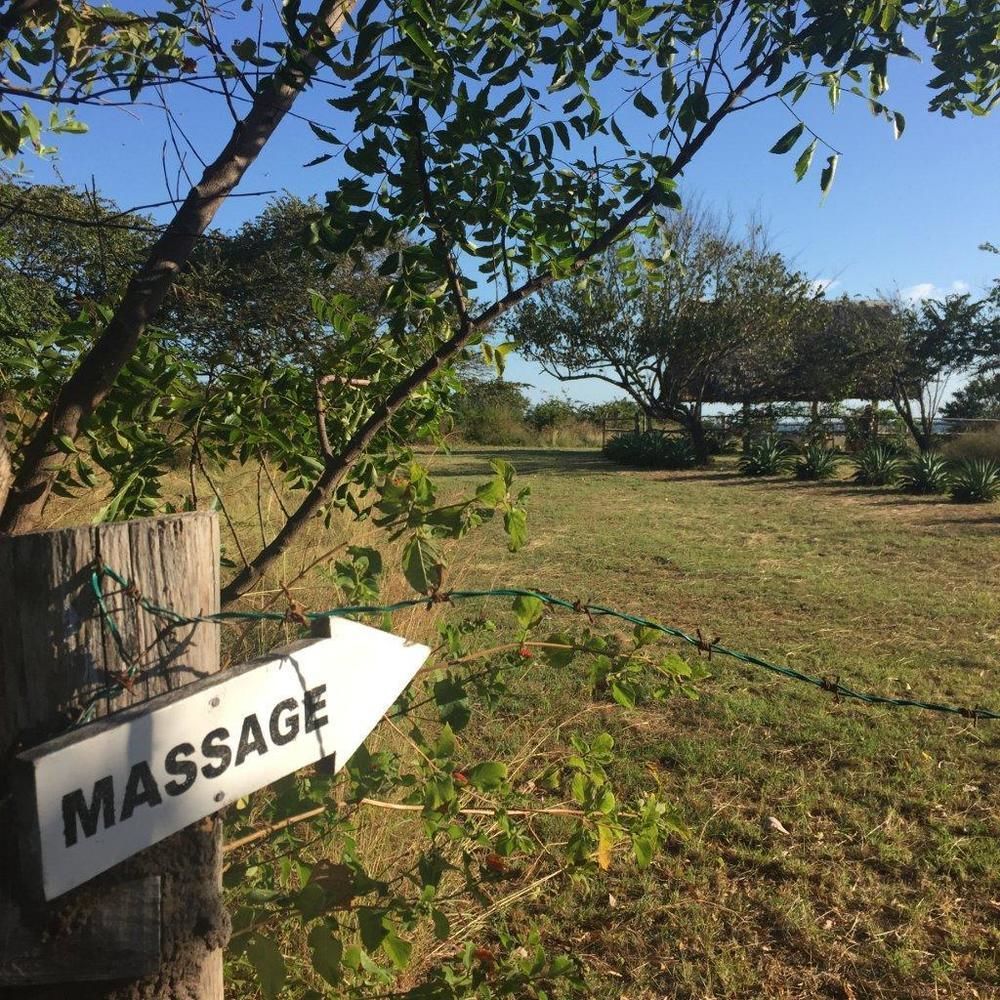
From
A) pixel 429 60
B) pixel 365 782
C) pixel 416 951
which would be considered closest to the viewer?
pixel 429 60

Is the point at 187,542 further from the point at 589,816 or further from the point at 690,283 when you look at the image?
the point at 690,283

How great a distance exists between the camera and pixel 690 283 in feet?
73.7

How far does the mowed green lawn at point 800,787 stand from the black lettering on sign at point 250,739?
1.64 meters

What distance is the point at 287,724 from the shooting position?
48.8 inches

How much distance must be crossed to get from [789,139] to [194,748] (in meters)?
1.91

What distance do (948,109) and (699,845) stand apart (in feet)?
8.99

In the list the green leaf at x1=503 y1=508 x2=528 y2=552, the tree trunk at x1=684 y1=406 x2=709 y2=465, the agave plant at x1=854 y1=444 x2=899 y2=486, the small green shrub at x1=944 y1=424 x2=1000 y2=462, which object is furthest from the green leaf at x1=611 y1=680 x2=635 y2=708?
the tree trunk at x1=684 y1=406 x2=709 y2=465

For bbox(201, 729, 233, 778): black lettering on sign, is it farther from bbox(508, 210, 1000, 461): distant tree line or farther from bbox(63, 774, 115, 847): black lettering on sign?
bbox(508, 210, 1000, 461): distant tree line

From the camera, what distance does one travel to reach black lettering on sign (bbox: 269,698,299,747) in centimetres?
122

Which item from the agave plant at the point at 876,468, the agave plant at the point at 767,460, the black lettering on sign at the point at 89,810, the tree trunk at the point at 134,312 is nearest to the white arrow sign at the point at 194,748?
the black lettering on sign at the point at 89,810

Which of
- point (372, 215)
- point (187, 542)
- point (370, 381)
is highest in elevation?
point (372, 215)

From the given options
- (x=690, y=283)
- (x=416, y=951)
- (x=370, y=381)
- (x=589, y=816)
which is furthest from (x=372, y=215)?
(x=690, y=283)

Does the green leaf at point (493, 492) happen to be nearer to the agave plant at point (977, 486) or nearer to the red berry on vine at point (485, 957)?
the red berry on vine at point (485, 957)

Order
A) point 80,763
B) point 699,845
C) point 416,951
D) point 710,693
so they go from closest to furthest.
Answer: point 80,763 → point 416,951 → point 699,845 → point 710,693
